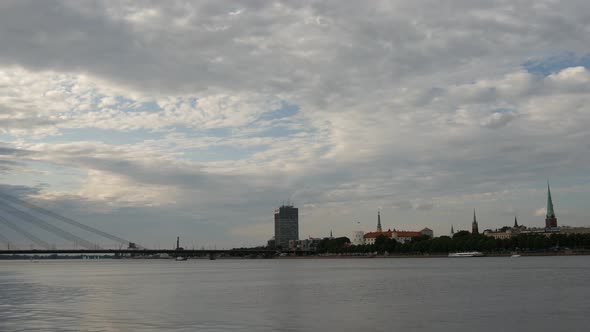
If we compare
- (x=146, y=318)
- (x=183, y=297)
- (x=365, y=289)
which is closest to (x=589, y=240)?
(x=365, y=289)

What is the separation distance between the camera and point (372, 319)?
1308 inches

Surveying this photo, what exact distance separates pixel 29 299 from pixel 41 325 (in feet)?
59.6

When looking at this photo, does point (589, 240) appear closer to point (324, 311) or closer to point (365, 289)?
point (365, 289)

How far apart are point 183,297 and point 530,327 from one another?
2822cm

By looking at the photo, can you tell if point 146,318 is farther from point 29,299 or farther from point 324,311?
point 29,299

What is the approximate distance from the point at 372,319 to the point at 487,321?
5684mm

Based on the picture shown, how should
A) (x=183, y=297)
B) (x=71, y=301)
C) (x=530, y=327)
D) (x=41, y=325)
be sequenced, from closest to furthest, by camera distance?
1. (x=530, y=327)
2. (x=41, y=325)
3. (x=71, y=301)
4. (x=183, y=297)

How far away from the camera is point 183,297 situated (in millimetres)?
50000

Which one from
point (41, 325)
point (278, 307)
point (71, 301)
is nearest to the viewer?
point (41, 325)

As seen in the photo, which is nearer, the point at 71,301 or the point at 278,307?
the point at 278,307

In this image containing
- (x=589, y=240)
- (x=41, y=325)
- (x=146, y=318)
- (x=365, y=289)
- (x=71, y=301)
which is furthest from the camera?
(x=589, y=240)

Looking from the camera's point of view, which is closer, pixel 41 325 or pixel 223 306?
pixel 41 325

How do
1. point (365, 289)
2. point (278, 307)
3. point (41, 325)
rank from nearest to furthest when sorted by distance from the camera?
point (41, 325)
point (278, 307)
point (365, 289)

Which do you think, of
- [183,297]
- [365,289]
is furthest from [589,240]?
[183,297]
